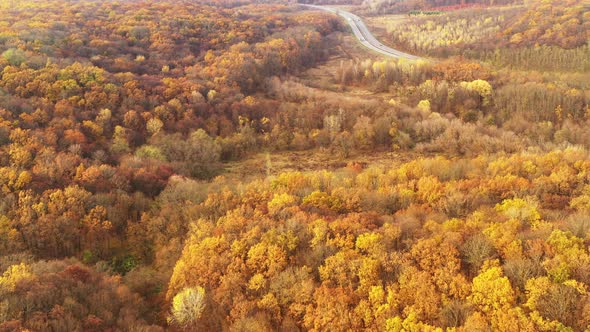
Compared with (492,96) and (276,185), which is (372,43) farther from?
(276,185)

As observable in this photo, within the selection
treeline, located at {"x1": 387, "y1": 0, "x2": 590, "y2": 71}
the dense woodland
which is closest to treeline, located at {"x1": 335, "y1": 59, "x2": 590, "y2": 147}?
the dense woodland

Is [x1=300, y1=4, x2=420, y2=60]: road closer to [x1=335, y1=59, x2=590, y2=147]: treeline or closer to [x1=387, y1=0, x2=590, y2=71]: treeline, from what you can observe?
[x1=387, y1=0, x2=590, y2=71]: treeline

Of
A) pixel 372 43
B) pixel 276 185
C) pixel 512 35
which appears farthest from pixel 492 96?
pixel 372 43

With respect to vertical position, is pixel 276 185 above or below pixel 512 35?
below

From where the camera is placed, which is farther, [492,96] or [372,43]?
[372,43]

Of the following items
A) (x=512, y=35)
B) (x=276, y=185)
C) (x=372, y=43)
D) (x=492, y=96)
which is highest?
(x=512, y=35)

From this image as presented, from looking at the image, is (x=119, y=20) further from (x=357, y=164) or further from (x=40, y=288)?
(x=40, y=288)

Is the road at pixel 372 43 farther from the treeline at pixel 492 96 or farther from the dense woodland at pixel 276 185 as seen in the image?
the treeline at pixel 492 96

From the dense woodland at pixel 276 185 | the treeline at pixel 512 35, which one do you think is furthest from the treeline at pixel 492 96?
the treeline at pixel 512 35

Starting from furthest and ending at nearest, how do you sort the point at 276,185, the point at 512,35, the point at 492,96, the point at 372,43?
the point at 372,43 < the point at 512,35 < the point at 492,96 < the point at 276,185
